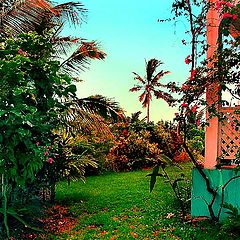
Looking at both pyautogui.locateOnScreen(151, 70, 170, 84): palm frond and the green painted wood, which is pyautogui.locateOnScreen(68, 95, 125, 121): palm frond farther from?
pyautogui.locateOnScreen(151, 70, 170, 84): palm frond

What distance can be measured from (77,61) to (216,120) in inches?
170

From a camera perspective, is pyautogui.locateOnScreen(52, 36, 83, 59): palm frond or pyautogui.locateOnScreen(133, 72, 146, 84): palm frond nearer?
pyautogui.locateOnScreen(52, 36, 83, 59): palm frond

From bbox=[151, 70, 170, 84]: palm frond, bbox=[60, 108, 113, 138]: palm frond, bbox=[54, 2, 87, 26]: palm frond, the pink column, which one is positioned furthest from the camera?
bbox=[151, 70, 170, 84]: palm frond

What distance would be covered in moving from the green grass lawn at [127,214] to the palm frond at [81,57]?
3.02m

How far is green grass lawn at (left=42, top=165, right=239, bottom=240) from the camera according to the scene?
611 centimetres

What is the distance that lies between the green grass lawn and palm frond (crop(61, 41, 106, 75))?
3021mm

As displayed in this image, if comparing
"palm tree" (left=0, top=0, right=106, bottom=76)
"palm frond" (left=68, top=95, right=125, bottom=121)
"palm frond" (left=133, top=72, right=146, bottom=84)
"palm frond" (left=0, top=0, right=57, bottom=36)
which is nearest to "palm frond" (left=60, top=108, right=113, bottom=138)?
"palm frond" (left=68, top=95, right=125, bottom=121)

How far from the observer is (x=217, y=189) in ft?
21.3

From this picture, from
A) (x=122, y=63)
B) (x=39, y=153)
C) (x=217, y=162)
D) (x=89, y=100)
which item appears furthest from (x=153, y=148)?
(x=39, y=153)

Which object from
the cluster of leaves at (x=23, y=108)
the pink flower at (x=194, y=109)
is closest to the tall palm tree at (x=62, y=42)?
the cluster of leaves at (x=23, y=108)

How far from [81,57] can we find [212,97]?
4156 mm

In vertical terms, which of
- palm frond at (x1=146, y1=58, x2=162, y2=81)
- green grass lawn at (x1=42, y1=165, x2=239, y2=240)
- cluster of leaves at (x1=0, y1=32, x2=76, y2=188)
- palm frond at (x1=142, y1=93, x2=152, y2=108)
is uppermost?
palm frond at (x1=146, y1=58, x2=162, y2=81)

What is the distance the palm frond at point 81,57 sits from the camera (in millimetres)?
9555

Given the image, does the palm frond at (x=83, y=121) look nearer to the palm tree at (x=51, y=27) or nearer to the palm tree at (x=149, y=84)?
the palm tree at (x=51, y=27)
